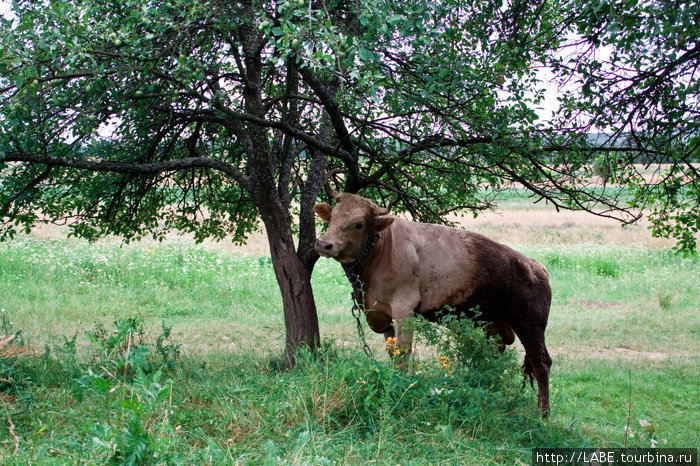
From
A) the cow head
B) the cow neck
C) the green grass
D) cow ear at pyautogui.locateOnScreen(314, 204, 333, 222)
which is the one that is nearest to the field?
the green grass

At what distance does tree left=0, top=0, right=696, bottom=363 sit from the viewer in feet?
17.0

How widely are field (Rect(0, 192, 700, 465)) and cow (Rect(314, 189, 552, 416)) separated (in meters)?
0.67

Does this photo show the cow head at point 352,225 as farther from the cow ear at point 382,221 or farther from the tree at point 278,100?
the tree at point 278,100

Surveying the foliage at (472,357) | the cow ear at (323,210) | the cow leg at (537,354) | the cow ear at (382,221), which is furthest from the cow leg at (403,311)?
the cow leg at (537,354)

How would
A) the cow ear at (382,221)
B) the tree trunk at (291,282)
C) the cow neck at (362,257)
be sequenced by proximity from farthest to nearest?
the tree trunk at (291,282) → the cow neck at (362,257) → the cow ear at (382,221)

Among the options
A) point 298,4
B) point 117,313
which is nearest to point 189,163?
point 298,4

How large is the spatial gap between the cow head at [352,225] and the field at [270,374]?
3.54 ft

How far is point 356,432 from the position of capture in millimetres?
4352

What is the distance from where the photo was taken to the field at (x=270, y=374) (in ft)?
13.1

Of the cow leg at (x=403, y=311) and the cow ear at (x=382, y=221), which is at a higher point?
the cow ear at (x=382, y=221)

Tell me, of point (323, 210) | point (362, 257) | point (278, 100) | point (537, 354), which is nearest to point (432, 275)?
point (362, 257)

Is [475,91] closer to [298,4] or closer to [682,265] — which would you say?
[298,4]

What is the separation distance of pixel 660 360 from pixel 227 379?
7479mm

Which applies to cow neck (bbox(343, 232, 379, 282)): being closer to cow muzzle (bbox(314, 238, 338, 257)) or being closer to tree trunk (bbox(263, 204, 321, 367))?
cow muzzle (bbox(314, 238, 338, 257))
